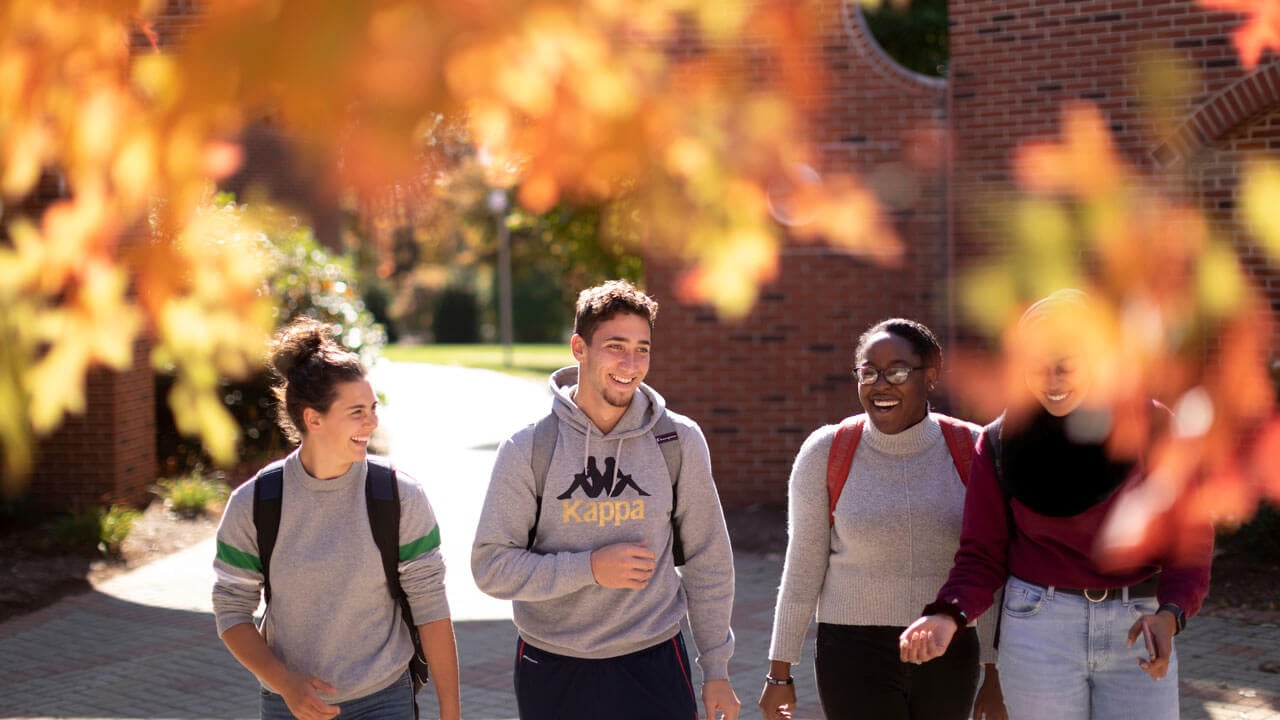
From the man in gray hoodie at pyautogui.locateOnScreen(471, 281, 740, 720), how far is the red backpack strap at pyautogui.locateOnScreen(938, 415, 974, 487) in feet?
2.79

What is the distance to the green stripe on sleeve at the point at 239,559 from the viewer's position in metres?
3.45

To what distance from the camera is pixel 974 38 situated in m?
10.6

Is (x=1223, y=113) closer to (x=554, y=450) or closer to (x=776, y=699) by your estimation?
(x=776, y=699)

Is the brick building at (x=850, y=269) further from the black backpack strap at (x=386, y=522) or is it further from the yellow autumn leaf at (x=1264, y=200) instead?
the yellow autumn leaf at (x=1264, y=200)

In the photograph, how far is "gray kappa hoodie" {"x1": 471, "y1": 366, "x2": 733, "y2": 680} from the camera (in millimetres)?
3477

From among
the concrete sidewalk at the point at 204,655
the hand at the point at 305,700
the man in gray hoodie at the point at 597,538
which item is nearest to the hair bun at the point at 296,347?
the man in gray hoodie at the point at 597,538

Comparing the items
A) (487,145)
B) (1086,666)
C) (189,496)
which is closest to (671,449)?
(1086,666)

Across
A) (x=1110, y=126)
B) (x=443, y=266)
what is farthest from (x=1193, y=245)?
(x=443, y=266)

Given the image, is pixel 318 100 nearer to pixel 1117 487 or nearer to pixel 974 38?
pixel 1117 487

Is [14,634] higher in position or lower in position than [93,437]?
lower

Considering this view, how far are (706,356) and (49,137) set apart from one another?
9.77 metres

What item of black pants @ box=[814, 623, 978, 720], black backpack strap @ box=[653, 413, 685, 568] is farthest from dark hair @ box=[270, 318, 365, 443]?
black pants @ box=[814, 623, 978, 720]

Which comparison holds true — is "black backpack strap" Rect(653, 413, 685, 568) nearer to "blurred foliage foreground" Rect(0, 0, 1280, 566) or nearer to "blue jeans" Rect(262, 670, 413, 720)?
"blue jeans" Rect(262, 670, 413, 720)

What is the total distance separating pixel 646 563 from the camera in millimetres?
3393
